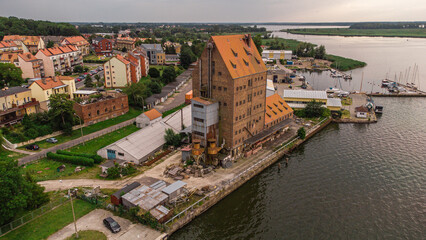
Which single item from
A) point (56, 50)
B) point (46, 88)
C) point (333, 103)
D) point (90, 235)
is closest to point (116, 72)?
point (46, 88)

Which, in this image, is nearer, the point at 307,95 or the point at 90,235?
the point at 90,235

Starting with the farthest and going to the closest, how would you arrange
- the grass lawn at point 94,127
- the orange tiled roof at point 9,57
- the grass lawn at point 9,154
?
the orange tiled roof at point 9,57
the grass lawn at point 94,127
the grass lawn at point 9,154

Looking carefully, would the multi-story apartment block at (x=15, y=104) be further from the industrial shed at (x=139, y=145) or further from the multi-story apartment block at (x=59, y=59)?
the multi-story apartment block at (x=59, y=59)

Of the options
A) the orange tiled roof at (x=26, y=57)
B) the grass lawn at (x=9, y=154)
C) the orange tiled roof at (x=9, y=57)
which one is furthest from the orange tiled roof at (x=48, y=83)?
the orange tiled roof at (x=9, y=57)

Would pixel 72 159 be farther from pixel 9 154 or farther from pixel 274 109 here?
pixel 274 109

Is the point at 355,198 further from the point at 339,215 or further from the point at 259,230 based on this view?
the point at 259,230

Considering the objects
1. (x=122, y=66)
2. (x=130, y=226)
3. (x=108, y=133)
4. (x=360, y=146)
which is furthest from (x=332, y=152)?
(x=122, y=66)

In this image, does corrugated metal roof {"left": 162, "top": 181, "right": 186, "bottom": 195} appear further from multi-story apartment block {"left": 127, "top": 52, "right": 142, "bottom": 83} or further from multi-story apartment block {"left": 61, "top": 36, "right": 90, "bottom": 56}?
multi-story apartment block {"left": 61, "top": 36, "right": 90, "bottom": 56}
